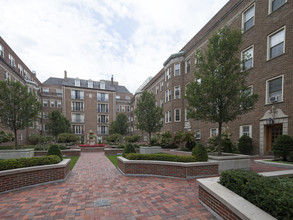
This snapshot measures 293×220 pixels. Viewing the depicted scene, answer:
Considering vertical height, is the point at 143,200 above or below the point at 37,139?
above

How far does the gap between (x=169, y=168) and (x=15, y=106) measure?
13.6 m

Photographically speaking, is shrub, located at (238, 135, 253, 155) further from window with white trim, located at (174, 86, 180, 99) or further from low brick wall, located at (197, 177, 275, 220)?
window with white trim, located at (174, 86, 180, 99)

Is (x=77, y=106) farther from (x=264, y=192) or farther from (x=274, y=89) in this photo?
(x=264, y=192)

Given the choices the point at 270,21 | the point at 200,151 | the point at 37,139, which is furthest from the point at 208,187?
the point at 37,139

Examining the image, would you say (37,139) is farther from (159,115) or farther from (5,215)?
(5,215)

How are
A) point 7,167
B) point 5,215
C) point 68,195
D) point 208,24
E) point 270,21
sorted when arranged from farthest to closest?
point 208,24
point 270,21
point 7,167
point 68,195
point 5,215

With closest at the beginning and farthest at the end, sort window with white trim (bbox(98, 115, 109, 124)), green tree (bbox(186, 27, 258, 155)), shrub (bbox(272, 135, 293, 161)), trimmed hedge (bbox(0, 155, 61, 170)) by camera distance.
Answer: trimmed hedge (bbox(0, 155, 61, 170)) < green tree (bbox(186, 27, 258, 155)) < shrub (bbox(272, 135, 293, 161)) < window with white trim (bbox(98, 115, 109, 124))

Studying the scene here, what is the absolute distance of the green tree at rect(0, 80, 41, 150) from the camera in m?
11.9

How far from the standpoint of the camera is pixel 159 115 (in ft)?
51.5

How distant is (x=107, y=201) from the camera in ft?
14.9

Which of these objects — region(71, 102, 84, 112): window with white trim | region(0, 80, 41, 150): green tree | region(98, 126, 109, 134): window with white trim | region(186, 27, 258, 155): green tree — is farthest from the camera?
region(98, 126, 109, 134): window with white trim

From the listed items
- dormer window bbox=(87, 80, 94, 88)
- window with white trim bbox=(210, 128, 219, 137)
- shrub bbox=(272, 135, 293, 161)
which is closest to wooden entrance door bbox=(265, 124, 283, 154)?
shrub bbox=(272, 135, 293, 161)

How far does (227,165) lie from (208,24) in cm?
1752

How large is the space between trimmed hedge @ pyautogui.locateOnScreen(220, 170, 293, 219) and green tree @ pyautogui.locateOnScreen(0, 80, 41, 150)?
1474cm
